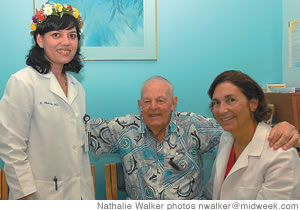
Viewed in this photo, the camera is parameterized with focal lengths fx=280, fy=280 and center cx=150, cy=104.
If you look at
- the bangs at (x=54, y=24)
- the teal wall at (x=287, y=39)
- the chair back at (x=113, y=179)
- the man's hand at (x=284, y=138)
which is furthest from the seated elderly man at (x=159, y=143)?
the teal wall at (x=287, y=39)

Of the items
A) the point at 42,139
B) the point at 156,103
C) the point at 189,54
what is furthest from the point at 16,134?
the point at 189,54

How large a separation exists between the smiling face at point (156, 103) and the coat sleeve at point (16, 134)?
25.2 inches

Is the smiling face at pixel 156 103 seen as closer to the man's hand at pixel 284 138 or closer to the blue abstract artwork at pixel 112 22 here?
the man's hand at pixel 284 138

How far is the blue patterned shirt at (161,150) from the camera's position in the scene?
1662mm

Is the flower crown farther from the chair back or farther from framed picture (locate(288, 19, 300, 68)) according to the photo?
framed picture (locate(288, 19, 300, 68))

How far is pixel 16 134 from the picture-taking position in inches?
52.4

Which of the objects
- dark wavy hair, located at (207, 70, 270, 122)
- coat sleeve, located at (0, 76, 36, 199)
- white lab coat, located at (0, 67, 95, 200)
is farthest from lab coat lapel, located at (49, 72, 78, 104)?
dark wavy hair, located at (207, 70, 270, 122)

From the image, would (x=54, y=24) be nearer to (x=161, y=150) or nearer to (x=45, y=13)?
(x=45, y=13)

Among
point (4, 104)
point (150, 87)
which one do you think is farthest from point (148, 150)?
point (4, 104)

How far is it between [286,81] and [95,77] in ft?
5.33

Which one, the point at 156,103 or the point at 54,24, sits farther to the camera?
the point at 156,103

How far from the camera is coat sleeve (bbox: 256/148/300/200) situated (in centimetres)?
124

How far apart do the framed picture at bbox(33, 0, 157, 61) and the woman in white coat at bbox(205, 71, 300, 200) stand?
97 centimetres

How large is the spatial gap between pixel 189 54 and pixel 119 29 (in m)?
0.62
